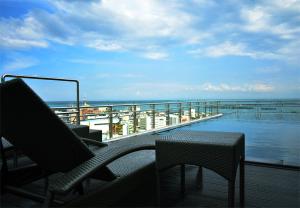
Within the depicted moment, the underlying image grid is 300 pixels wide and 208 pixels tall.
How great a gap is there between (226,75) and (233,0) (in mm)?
4863

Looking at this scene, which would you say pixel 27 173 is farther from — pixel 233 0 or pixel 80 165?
pixel 233 0

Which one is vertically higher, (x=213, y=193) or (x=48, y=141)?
(x=48, y=141)

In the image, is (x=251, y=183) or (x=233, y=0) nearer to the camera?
(x=251, y=183)

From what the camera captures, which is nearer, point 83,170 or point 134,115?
point 83,170

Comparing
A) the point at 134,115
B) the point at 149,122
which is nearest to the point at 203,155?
the point at 134,115

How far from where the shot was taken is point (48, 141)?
136cm

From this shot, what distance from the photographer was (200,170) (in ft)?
8.10

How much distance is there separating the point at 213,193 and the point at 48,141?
131cm

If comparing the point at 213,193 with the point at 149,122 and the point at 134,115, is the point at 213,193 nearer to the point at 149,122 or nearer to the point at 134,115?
the point at 134,115

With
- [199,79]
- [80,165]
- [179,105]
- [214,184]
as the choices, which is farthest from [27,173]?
[199,79]

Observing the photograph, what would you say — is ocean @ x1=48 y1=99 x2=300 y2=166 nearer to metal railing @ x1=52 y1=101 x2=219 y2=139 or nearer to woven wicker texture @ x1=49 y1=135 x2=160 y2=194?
metal railing @ x1=52 y1=101 x2=219 y2=139

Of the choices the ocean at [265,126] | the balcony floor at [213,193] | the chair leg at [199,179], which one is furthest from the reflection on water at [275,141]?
the chair leg at [199,179]

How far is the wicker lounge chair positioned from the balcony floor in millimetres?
435

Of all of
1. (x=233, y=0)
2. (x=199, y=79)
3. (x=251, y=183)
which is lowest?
(x=251, y=183)
